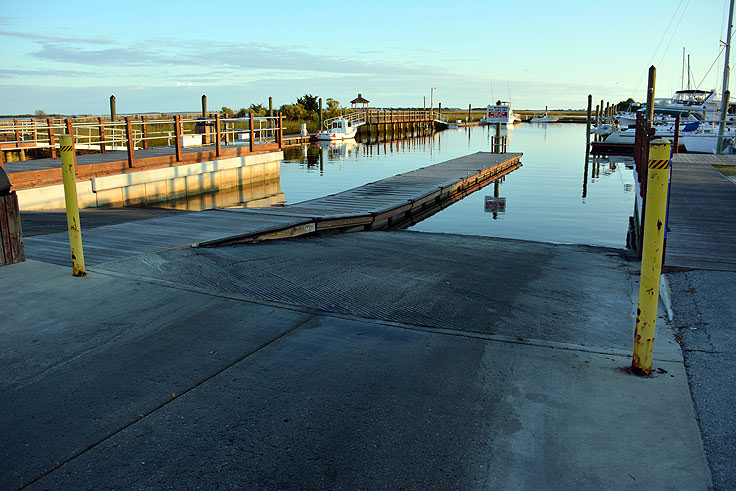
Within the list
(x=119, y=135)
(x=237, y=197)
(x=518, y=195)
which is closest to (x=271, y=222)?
(x=237, y=197)

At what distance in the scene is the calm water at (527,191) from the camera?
1717 cm

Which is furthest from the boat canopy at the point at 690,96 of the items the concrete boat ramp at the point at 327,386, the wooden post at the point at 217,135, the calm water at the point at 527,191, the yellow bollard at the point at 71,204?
the yellow bollard at the point at 71,204

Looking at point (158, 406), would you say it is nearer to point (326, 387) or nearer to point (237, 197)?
point (326, 387)

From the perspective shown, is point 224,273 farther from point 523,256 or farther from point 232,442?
point 523,256

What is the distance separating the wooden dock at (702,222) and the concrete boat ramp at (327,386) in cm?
140

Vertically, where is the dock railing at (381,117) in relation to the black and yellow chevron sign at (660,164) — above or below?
above

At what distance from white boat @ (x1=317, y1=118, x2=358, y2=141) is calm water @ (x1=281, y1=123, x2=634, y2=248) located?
6500mm

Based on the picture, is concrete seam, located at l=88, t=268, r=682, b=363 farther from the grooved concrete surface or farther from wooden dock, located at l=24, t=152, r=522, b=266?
wooden dock, located at l=24, t=152, r=522, b=266

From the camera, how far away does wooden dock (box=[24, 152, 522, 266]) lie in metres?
8.19

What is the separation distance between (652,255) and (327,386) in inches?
94.4

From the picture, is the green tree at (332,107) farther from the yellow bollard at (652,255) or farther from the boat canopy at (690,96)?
the yellow bollard at (652,255)

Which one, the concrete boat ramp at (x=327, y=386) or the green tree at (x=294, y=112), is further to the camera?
the green tree at (x=294, y=112)

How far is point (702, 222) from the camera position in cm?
1002

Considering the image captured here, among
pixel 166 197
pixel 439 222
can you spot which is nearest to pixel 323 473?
pixel 439 222
